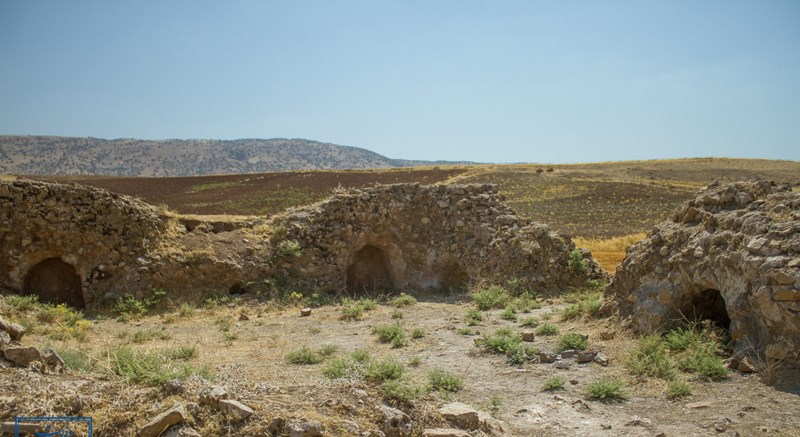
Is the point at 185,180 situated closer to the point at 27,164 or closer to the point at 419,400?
the point at 27,164

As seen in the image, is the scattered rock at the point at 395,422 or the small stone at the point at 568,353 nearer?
the scattered rock at the point at 395,422

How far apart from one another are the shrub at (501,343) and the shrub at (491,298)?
148 inches

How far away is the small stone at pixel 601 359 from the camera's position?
8742mm

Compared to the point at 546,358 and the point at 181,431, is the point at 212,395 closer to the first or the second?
the point at 181,431

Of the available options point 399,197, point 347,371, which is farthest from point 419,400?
point 399,197

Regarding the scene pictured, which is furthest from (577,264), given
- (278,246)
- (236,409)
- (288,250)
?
(236,409)

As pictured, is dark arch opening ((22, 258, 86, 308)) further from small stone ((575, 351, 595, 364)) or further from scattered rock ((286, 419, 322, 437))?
small stone ((575, 351, 595, 364))

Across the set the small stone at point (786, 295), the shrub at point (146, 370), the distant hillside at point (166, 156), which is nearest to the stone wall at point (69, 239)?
the shrub at point (146, 370)

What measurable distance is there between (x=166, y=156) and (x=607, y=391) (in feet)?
438

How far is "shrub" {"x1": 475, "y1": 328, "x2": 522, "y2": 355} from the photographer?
9352mm

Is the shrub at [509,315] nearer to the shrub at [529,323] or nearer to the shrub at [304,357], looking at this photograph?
the shrub at [529,323]

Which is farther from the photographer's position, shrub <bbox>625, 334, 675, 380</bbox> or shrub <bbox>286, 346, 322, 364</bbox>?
shrub <bbox>286, 346, 322, 364</bbox>

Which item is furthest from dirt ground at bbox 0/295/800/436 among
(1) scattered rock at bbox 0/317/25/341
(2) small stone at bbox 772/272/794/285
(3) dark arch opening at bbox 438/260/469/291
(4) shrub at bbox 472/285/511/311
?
(3) dark arch opening at bbox 438/260/469/291

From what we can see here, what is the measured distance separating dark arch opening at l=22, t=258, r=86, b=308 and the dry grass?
18468 mm
